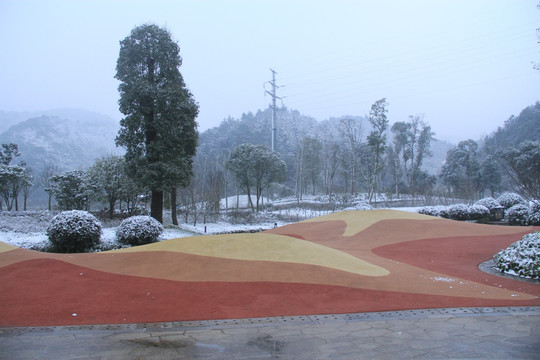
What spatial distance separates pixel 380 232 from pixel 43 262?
31.1 feet

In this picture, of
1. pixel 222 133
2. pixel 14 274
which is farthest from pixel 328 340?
pixel 222 133

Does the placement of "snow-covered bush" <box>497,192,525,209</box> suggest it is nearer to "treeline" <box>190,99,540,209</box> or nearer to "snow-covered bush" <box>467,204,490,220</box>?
"snow-covered bush" <box>467,204,490,220</box>

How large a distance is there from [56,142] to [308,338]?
70.6m

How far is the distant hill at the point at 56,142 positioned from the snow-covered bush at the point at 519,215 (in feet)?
148

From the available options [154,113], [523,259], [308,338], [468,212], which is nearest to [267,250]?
[308,338]

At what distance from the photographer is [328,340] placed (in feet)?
13.2

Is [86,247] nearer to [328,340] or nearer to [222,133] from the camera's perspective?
[328,340]

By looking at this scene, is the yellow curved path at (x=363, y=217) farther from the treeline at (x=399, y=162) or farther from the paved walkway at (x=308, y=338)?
the treeline at (x=399, y=162)

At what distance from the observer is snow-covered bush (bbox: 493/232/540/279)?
674 cm

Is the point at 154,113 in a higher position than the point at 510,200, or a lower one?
higher

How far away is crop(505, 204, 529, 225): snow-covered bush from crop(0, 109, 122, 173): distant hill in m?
45.0

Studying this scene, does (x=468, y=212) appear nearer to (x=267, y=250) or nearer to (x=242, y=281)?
(x=267, y=250)

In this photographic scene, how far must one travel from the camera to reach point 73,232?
10.6 metres

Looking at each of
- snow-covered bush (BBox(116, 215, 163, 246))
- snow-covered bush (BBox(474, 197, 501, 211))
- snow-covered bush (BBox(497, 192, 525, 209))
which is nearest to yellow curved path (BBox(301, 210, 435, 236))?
snow-covered bush (BBox(116, 215, 163, 246))
